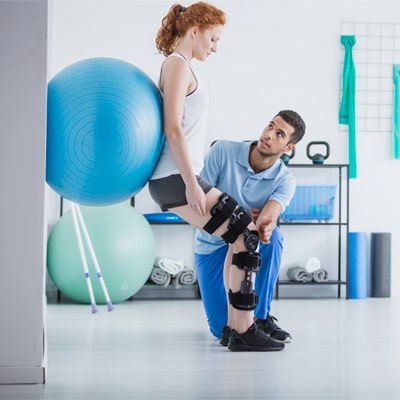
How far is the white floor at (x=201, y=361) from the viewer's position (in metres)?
2.33

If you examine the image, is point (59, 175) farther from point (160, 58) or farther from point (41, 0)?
point (160, 58)

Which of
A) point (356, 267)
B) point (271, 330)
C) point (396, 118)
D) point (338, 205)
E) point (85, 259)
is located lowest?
point (271, 330)

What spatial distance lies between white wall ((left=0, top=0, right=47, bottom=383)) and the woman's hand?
55cm

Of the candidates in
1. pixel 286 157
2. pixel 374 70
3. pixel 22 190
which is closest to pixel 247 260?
pixel 22 190

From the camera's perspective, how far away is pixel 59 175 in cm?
252

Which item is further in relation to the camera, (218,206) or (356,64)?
(356,64)

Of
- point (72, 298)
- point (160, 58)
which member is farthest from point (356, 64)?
point (72, 298)

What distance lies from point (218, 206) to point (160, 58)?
11.4ft

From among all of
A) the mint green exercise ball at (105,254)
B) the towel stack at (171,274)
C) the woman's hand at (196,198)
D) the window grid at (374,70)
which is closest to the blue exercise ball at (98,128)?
the woman's hand at (196,198)

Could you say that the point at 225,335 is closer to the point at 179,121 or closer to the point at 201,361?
the point at 201,361

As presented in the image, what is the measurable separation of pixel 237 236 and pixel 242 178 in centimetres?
60

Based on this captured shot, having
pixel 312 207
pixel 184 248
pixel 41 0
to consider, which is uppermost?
pixel 41 0

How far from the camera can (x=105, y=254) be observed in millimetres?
4820

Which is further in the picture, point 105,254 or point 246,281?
point 105,254
